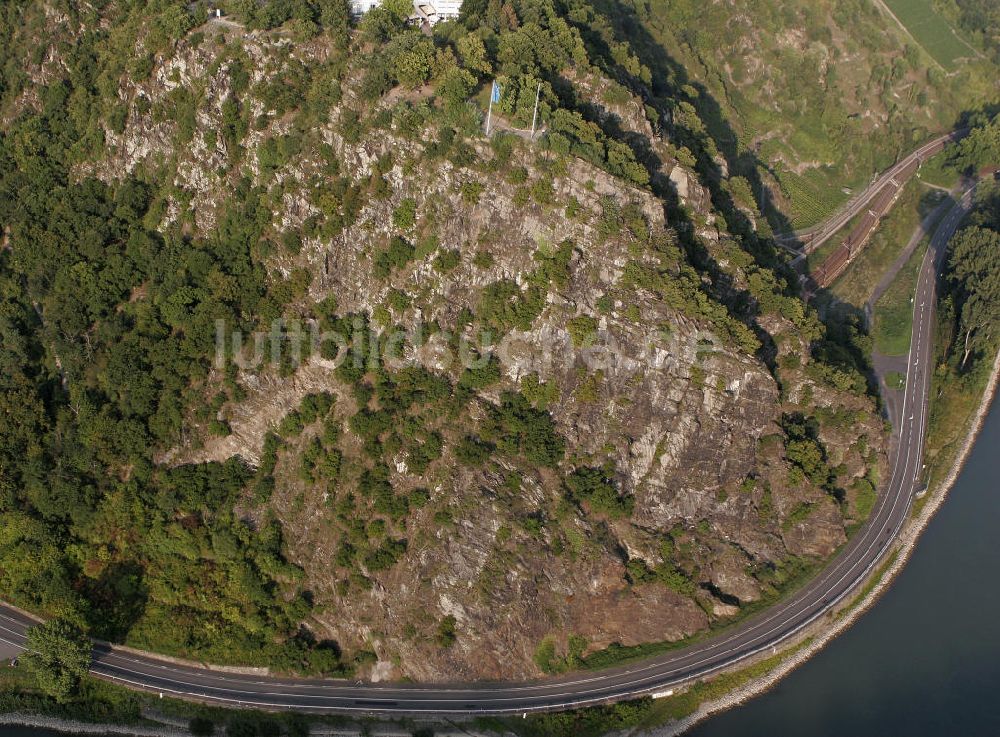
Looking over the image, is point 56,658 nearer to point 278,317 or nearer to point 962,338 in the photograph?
point 278,317

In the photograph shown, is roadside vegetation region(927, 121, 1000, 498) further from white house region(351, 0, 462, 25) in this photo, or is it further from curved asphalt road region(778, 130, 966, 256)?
A: white house region(351, 0, 462, 25)

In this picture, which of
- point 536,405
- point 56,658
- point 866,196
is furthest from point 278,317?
point 866,196

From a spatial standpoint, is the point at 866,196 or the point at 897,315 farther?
the point at 866,196

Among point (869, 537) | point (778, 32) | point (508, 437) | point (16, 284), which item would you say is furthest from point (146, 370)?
point (778, 32)

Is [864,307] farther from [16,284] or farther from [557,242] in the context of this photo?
[16,284]

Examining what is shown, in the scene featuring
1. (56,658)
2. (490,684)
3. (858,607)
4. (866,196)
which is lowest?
(56,658)

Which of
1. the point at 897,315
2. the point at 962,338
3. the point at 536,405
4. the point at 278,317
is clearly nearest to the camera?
the point at 536,405

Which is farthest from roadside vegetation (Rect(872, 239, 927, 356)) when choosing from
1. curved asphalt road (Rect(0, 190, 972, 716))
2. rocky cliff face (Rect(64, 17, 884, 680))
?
curved asphalt road (Rect(0, 190, 972, 716))

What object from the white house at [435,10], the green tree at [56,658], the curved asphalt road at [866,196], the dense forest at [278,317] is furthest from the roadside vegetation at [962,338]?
the green tree at [56,658]
